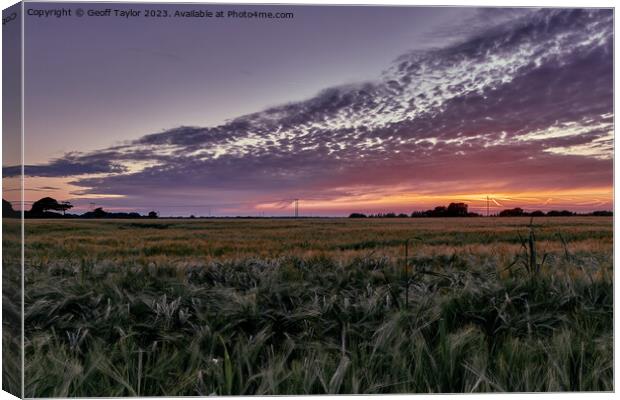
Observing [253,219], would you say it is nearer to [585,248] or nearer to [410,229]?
[410,229]

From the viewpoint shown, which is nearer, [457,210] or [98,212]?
[98,212]

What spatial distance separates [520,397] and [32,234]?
3183mm

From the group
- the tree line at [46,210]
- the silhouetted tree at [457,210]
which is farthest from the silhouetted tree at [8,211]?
the silhouetted tree at [457,210]

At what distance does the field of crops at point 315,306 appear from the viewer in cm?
313

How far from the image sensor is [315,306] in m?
3.39

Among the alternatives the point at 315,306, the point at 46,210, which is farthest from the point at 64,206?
the point at 315,306

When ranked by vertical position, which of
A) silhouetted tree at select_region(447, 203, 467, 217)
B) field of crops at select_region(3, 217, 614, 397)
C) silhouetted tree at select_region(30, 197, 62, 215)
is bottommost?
field of crops at select_region(3, 217, 614, 397)

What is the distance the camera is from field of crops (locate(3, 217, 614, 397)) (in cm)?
313

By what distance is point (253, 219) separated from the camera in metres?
3.79

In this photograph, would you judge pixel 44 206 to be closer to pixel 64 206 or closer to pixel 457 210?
pixel 64 206

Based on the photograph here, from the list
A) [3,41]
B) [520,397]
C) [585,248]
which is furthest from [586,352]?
[3,41]

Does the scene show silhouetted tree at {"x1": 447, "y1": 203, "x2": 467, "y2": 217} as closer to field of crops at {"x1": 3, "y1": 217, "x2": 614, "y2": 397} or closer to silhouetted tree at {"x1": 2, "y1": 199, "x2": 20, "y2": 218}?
field of crops at {"x1": 3, "y1": 217, "x2": 614, "y2": 397}

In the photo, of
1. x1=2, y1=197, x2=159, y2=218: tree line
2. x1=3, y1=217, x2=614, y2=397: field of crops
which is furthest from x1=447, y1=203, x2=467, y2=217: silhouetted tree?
x1=2, y1=197, x2=159, y2=218: tree line

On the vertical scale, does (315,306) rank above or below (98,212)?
below
